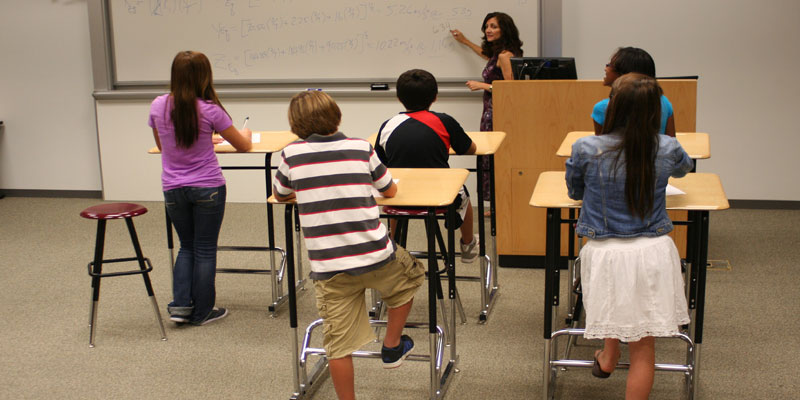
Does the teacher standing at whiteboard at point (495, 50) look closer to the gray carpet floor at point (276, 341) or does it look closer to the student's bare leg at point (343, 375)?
the gray carpet floor at point (276, 341)

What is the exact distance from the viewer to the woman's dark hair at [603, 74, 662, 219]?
Answer: 7.63 feet

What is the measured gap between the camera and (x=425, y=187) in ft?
9.17

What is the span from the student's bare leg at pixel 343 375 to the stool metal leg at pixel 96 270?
4.39ft

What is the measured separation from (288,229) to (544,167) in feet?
6.06

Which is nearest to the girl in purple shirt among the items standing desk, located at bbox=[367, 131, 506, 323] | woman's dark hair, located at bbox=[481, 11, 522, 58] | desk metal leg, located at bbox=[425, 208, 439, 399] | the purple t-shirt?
the purple t-shirt

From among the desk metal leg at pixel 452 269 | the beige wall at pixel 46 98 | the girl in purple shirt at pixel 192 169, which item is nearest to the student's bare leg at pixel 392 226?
the desk metal leg at pixel 452 269

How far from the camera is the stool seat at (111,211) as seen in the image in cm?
332

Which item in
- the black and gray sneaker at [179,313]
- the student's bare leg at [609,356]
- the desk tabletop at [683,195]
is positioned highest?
the desk tabletop at [683,195]

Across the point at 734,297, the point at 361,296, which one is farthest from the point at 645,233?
the point at 734,297

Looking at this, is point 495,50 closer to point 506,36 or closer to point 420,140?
point 506,36

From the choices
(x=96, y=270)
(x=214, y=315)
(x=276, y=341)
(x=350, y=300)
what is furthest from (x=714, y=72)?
(x=96, y=270)

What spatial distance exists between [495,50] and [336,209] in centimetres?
317

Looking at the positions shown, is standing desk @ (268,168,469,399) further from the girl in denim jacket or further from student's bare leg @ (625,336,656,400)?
student's bare leg @ (625,336,656,400)

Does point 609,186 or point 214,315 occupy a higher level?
point 609,186
